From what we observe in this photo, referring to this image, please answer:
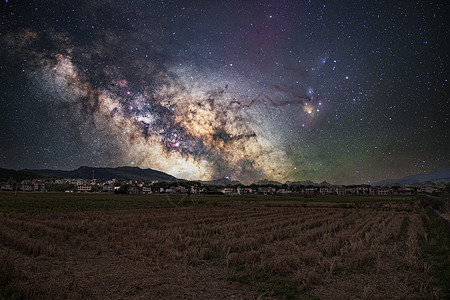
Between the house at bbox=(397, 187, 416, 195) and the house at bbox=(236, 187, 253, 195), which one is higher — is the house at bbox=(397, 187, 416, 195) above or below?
above

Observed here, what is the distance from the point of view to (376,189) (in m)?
182

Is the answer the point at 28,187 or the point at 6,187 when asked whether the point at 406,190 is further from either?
the point at 6,187

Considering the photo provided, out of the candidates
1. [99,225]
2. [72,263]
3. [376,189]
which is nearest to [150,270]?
[72,263]

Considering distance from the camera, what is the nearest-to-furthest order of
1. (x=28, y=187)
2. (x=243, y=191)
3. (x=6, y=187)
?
(x=6, y=187) < (x=28, y=187) < (x=243, y=191)

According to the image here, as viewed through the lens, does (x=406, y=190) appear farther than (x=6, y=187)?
Yes

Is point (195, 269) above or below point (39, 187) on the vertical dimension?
above

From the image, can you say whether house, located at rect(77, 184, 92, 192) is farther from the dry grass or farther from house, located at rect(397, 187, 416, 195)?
house, located at rect(397, 187, 416, 195)

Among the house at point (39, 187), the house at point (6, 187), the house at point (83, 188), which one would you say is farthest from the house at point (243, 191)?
the house at point (6, 187)

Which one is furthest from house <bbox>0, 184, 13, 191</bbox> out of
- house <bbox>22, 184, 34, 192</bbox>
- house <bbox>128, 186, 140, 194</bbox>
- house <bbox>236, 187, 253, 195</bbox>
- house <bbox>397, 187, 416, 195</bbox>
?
house <bbox>397, 187, 416, 195</bbox>

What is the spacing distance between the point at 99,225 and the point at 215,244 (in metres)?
12.5

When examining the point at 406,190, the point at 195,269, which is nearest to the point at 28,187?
the point at 195,269

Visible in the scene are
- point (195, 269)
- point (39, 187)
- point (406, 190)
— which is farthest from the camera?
point (406, 190)

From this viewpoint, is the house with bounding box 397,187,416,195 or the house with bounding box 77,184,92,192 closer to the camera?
the house with bounding box 397,187,416,195

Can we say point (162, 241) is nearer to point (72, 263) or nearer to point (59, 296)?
point (72, 263)
